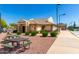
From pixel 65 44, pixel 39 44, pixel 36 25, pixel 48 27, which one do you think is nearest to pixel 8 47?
pixel 39 44

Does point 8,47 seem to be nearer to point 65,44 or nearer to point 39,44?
point 39,44

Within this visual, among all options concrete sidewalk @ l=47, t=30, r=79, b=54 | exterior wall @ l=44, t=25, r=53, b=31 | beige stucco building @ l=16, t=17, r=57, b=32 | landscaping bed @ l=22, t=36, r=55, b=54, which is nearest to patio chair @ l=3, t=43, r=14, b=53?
landscaping bed @ l=22, t=36, r=55, b=54

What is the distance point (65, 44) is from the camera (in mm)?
8961

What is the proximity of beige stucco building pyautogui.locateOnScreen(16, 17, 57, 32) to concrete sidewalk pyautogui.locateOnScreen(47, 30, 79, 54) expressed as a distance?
0.46 m

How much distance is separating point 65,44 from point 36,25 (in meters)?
1.17

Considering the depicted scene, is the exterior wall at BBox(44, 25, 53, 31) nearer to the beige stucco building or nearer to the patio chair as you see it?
the beige stucco building

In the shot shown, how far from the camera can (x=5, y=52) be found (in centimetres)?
862

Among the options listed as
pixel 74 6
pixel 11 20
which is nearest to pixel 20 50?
pixel 11 20

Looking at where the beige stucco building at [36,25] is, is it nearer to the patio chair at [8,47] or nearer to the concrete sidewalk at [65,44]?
the concrete sidewalk at [65,44]

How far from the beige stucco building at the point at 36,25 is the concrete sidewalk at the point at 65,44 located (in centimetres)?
46

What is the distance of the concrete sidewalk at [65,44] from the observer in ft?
28.3

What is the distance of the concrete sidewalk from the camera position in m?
8.62
